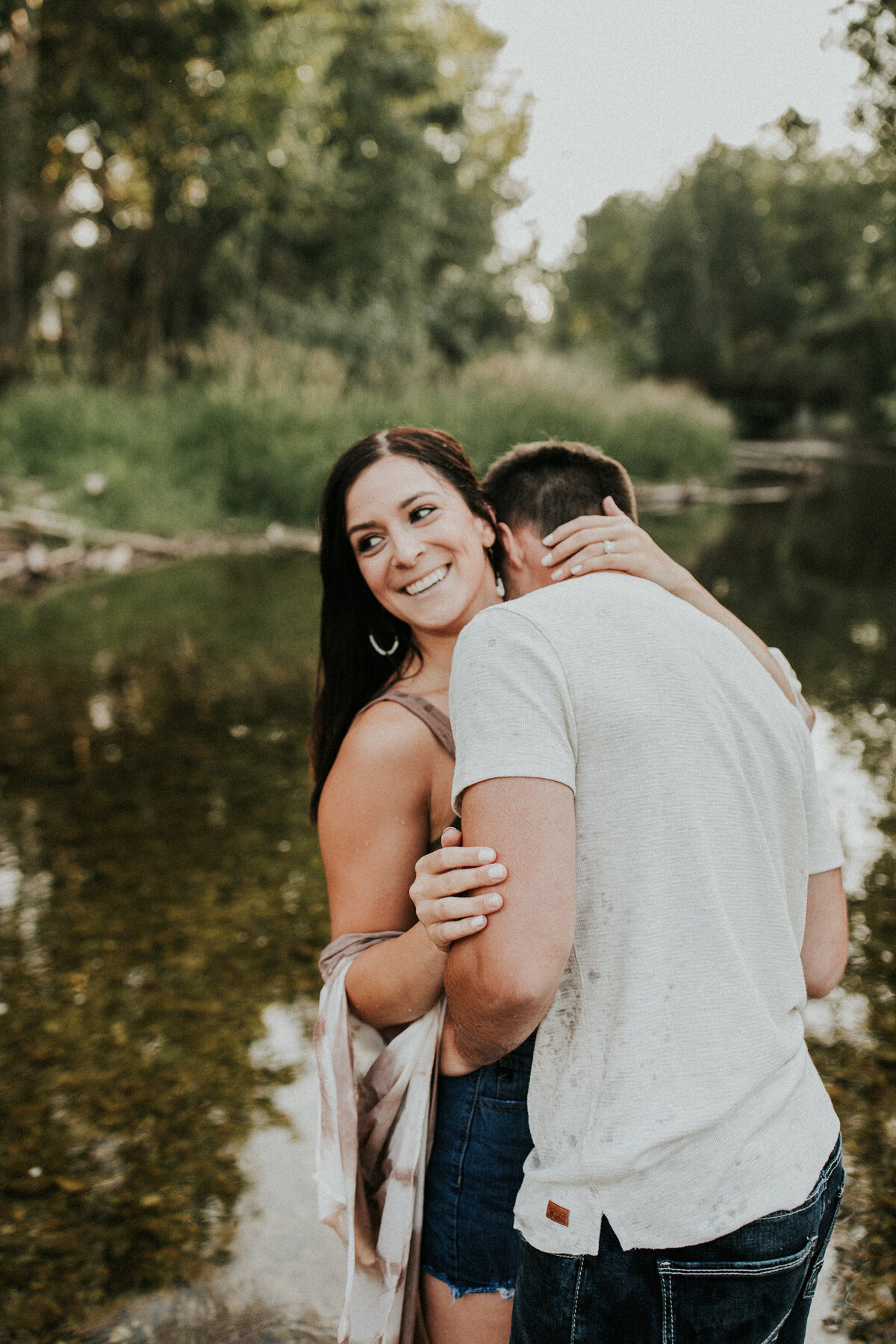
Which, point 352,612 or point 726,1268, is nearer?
point 726,1268

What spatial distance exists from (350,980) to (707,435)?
18879 mm

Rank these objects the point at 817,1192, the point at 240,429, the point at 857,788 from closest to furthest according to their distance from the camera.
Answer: the point at 817,1192 → the point at 857,788 → the point at 240,429

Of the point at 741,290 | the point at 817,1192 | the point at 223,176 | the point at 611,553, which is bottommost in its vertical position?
the point at 817,1192

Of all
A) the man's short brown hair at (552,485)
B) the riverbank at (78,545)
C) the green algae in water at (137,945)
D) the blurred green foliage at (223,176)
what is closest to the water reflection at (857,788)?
the green algae in water at (137,945)

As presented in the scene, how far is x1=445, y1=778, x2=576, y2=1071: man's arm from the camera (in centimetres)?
106

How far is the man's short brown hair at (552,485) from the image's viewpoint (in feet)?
5.28

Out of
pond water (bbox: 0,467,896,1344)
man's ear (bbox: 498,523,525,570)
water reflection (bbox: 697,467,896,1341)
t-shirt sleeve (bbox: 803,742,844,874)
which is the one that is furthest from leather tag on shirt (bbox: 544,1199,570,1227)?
water reflection (bbox: 697,467,896,1341)

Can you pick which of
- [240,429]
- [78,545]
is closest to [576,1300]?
[78,545]

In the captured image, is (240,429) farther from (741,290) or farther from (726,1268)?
(741,290)

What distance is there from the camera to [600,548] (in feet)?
4.84

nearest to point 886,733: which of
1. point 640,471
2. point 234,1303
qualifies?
point 234,1303

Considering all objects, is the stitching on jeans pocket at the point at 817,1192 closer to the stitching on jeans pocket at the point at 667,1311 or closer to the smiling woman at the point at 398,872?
the stitching on jeans pocket at the point at 667,1311

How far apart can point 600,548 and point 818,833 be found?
51 cm

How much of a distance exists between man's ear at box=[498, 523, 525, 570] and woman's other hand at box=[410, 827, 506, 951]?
0.54 metres
